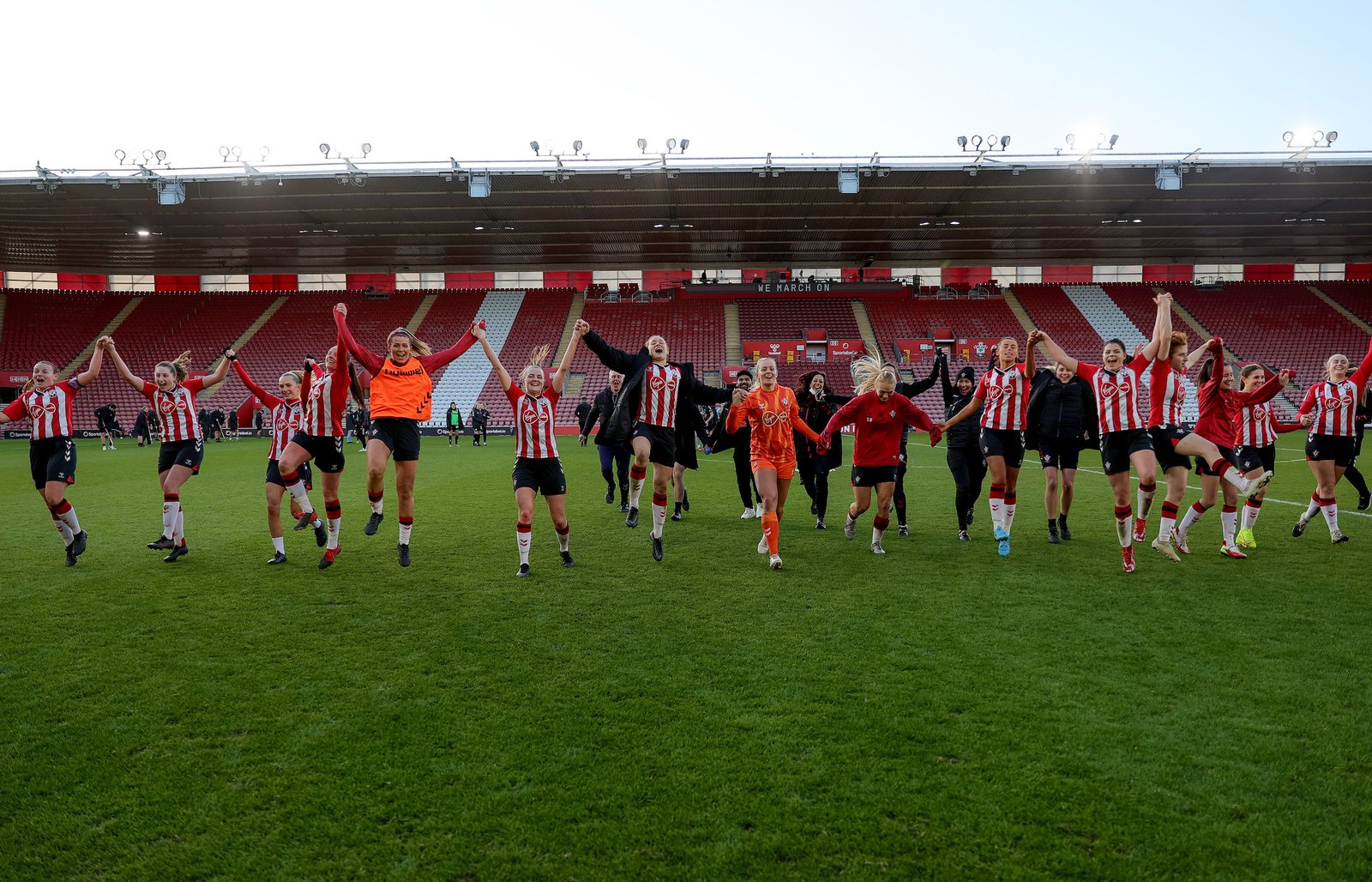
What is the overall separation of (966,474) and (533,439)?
189 inches

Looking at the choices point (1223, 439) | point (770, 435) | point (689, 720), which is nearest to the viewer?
point (689, 720)

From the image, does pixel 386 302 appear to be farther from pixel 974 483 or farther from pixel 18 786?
pixel 18 786

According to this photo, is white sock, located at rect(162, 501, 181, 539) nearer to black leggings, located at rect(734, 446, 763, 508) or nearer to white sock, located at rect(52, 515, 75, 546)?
white sock, located at rect(52, 515, 75, 546)

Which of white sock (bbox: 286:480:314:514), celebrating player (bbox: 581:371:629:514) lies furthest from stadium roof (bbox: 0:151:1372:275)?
white sock (bbox: 286:480:314:514)

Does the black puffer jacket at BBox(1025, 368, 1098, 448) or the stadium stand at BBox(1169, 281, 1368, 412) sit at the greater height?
the stadium stand at BBox(1169, 281, 1368, 412)

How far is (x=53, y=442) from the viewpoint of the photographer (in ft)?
26.3

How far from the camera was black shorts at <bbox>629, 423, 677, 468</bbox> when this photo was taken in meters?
8.12

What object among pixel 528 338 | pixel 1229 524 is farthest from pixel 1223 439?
pixel 528 338

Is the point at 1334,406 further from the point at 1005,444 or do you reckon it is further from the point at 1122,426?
the point at 1005,444

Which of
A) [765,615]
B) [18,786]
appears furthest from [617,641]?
[18,786]

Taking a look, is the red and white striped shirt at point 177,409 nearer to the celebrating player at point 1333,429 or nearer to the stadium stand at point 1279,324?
the celebrating player at point 1333,429

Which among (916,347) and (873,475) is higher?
(916,347)

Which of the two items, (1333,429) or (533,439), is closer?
(533,439)

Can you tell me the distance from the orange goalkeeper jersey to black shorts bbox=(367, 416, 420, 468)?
317 centimetres
